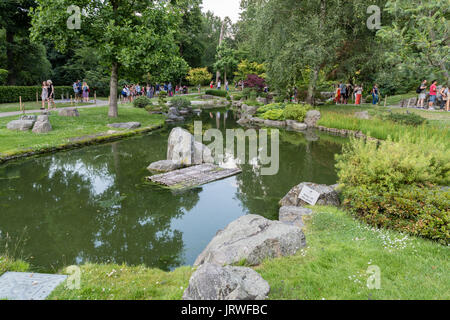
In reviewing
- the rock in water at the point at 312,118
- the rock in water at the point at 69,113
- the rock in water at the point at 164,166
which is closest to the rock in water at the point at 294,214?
the rock in water at the point at 164,166

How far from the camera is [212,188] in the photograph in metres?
8.78

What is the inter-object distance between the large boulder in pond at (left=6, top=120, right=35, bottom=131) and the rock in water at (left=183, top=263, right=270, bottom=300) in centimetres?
1326

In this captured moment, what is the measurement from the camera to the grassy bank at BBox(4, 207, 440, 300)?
3.46 meters

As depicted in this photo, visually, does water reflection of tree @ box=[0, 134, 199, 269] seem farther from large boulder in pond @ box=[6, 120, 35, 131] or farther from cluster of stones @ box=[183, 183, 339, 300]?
large boulder in pond @ box=[6, 120, 35, 131]

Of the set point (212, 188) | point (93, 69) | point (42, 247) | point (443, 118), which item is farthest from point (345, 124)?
point (93, 69)

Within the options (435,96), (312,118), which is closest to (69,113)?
(312,118)

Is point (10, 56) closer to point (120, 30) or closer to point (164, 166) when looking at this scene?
point (120, 30)

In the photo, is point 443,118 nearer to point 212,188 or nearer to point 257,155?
point 257,155

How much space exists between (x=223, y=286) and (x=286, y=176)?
7.23 m

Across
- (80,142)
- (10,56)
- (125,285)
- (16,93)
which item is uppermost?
(10,56)

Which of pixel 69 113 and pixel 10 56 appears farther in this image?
pixel 10 56

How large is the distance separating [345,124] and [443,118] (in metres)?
4.74

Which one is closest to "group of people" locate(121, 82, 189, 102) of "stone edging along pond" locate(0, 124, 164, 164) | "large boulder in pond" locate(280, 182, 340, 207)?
"stone edging along pond" locate(0, 124, 164, 164)

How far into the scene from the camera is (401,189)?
17.8 feet
